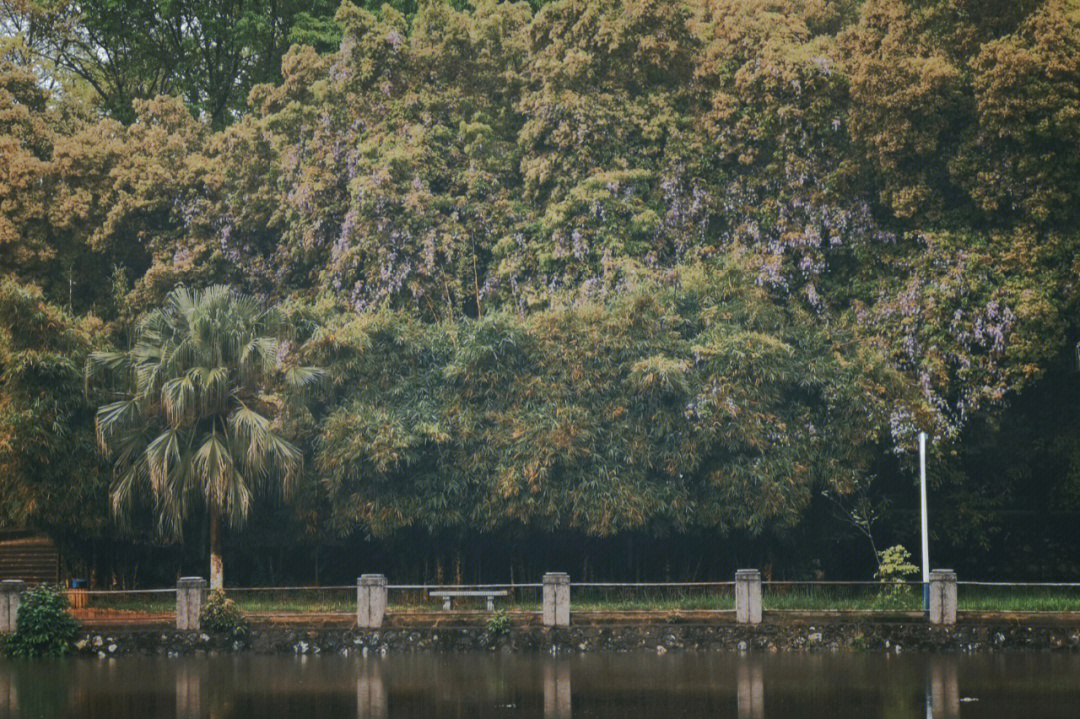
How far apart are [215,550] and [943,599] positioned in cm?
1568

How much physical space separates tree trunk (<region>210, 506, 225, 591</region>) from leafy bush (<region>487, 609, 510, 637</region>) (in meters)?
6.53

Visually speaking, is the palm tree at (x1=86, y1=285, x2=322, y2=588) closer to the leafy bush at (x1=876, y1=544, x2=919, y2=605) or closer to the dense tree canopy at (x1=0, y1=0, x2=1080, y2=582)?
the dense tree canopy at (x1=0, y1=0, x2=1080, y2=582)

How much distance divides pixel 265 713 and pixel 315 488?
12715mm

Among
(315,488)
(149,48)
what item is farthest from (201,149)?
(315,488)

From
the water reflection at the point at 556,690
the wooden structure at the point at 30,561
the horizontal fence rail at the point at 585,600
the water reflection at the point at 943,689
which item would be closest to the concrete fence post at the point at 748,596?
the horizontal fence rail at the point at 585,600

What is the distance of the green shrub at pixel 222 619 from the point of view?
2691 centimetres

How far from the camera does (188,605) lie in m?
26.9

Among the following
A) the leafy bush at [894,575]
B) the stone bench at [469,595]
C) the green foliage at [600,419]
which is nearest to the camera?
the leafy bush at [894,575]

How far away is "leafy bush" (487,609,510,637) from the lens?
26594 mm

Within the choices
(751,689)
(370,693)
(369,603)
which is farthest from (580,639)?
(370,693)

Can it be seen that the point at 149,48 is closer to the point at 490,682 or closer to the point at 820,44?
the point at 820,44

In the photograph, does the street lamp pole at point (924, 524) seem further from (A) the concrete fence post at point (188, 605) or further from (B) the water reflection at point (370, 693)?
(A) the concrete fence post at point (188, 605)

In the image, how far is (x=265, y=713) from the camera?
18453 millimetres

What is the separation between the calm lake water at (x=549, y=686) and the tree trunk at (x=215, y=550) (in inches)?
132
